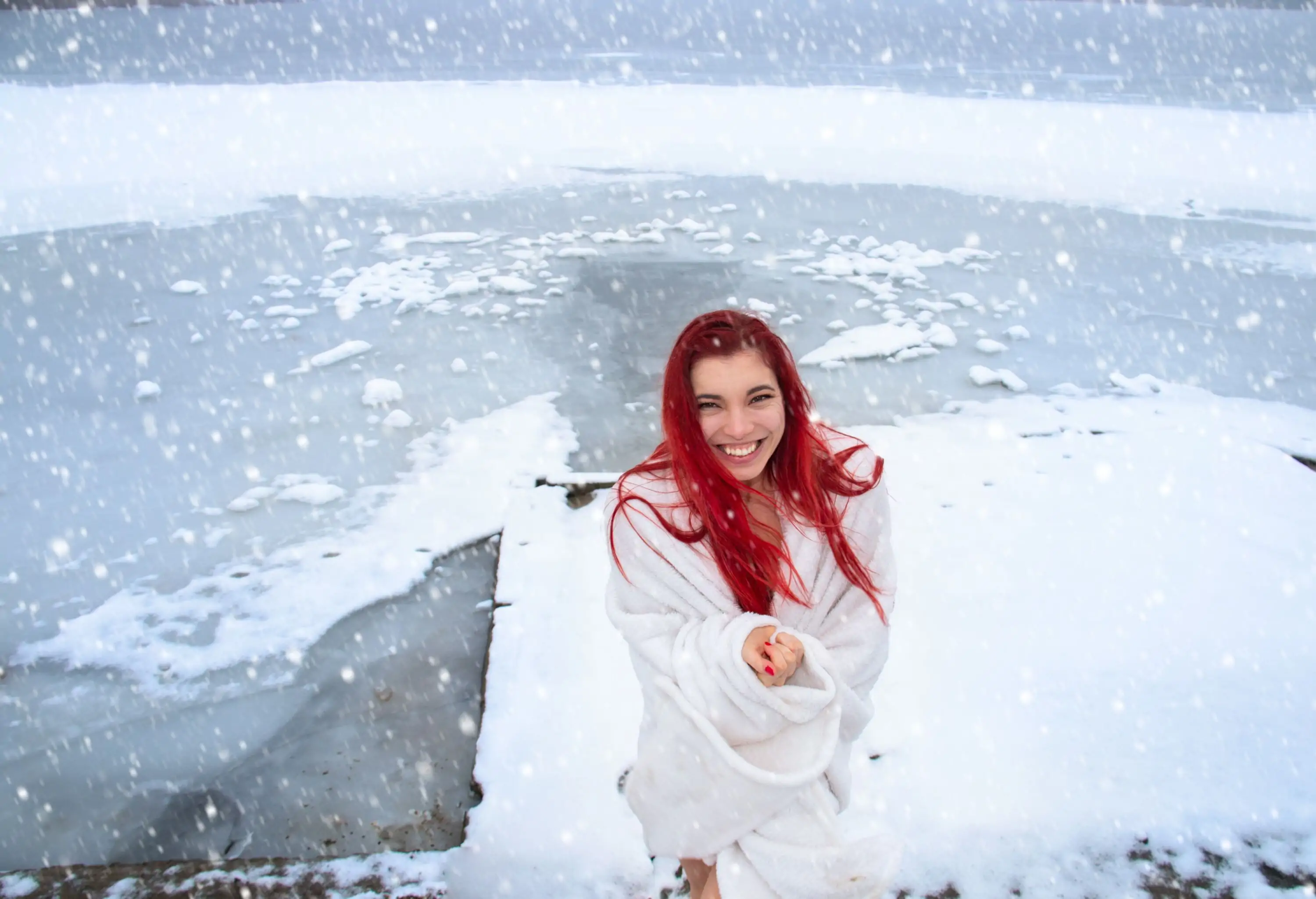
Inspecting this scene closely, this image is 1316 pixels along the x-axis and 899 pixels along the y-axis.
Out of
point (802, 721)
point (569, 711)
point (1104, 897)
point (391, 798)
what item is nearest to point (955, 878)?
point (1104, 897)

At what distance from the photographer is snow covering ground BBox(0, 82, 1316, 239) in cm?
944

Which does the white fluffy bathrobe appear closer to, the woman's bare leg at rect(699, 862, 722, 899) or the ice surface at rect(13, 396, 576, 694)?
the woman's bare leg at rect(699, 862, 722, 899)

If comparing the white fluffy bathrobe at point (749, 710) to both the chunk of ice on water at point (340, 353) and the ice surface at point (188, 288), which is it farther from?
the ice surface at point (188, 288)

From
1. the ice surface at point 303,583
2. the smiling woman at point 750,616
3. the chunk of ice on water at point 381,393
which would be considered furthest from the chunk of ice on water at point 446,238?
the smiling woman at point 750,616

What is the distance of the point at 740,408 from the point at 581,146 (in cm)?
1139

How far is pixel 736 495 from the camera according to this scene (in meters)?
1.65

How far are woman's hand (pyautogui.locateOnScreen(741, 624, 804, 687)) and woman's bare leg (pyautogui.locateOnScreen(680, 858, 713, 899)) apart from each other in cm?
53

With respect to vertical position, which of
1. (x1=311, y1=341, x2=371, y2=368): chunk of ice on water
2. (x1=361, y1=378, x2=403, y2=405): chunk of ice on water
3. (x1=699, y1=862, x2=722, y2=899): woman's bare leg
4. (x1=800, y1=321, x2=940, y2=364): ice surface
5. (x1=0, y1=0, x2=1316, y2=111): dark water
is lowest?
(x1=699, y1=862, x2=722, y2=899): woman's bare leg

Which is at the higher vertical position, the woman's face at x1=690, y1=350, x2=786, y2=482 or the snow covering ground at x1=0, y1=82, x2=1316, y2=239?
the snow covering ground at x1=0, y1=82, x2=1316, y2=239

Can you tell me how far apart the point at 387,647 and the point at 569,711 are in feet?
3.08

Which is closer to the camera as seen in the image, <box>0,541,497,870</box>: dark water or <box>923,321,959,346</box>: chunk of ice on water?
<box>0,541,497,870</box>: dark water

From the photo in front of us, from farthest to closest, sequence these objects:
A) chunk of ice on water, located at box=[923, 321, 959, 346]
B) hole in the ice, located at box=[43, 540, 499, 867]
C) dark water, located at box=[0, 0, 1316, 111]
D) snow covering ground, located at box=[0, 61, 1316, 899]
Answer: dark water, located at box=[0, 0, 1316, 111], chunk of ice on water, located at box=[923, 321, 959, 346], hole in the ice, located at box=[43, 540, 499, 867], snow covering ground, located at box=[0, 61, 1316, 899]

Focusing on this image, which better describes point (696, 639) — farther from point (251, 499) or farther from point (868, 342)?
point (868, 342)

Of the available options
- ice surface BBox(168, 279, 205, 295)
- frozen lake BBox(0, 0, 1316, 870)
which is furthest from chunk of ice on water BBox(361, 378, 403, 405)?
ice surface BBox(168, 279, 205, 295)
